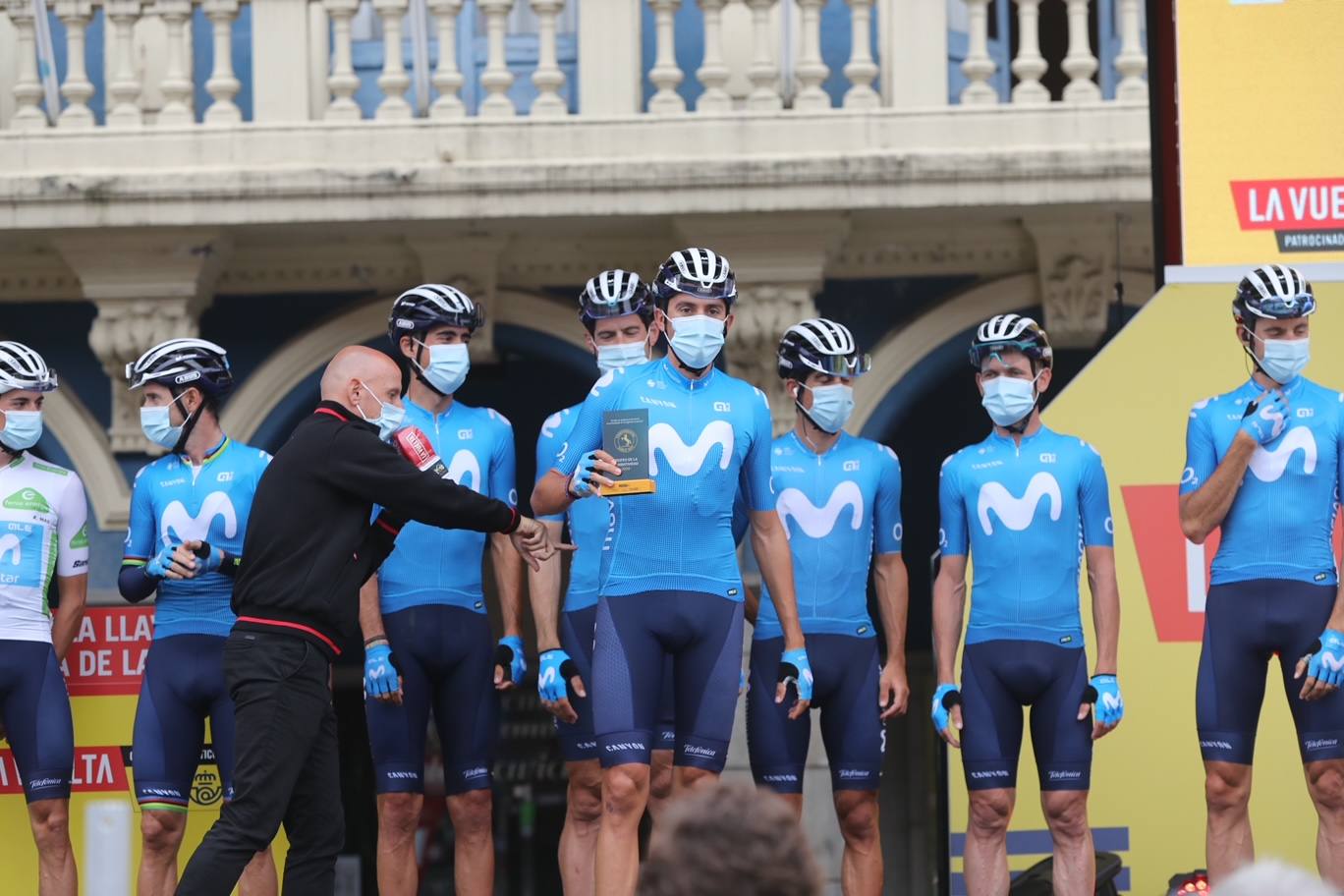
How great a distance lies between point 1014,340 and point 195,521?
316 centimetres

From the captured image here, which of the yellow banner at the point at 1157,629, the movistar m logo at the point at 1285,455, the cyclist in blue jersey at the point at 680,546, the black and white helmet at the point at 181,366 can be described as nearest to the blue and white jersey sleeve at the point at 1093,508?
the movistar m logo at the point at 1285,455

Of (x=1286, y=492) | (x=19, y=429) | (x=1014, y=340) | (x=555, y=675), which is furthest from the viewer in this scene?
(x=19, y=429)

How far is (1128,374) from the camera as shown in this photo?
9227 millimetres

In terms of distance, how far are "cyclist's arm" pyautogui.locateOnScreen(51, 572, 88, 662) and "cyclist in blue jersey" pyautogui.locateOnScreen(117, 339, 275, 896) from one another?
1.32 feet

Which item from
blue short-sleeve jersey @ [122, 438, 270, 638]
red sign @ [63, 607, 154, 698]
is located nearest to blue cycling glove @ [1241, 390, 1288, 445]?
blue short-sleeve jersey @ [122, 438, 270, 638]

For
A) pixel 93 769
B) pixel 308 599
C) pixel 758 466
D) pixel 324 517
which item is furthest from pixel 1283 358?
pixel 93 769

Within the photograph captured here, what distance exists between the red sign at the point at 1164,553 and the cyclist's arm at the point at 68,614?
4289 mm

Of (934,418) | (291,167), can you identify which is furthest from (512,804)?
(291,167)

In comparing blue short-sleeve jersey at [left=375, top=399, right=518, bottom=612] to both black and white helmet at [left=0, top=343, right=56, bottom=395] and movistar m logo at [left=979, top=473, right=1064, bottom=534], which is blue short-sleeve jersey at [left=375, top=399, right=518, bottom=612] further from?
movistar m logo at [left=979, top=473, right=1064, bottom=534]

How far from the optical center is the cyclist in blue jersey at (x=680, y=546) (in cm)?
715

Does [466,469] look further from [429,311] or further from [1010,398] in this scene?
[1010,398]

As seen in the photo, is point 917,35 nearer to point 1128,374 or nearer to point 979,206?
point 979,206

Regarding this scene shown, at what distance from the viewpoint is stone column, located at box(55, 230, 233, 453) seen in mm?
11398

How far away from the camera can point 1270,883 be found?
315 centimetres
